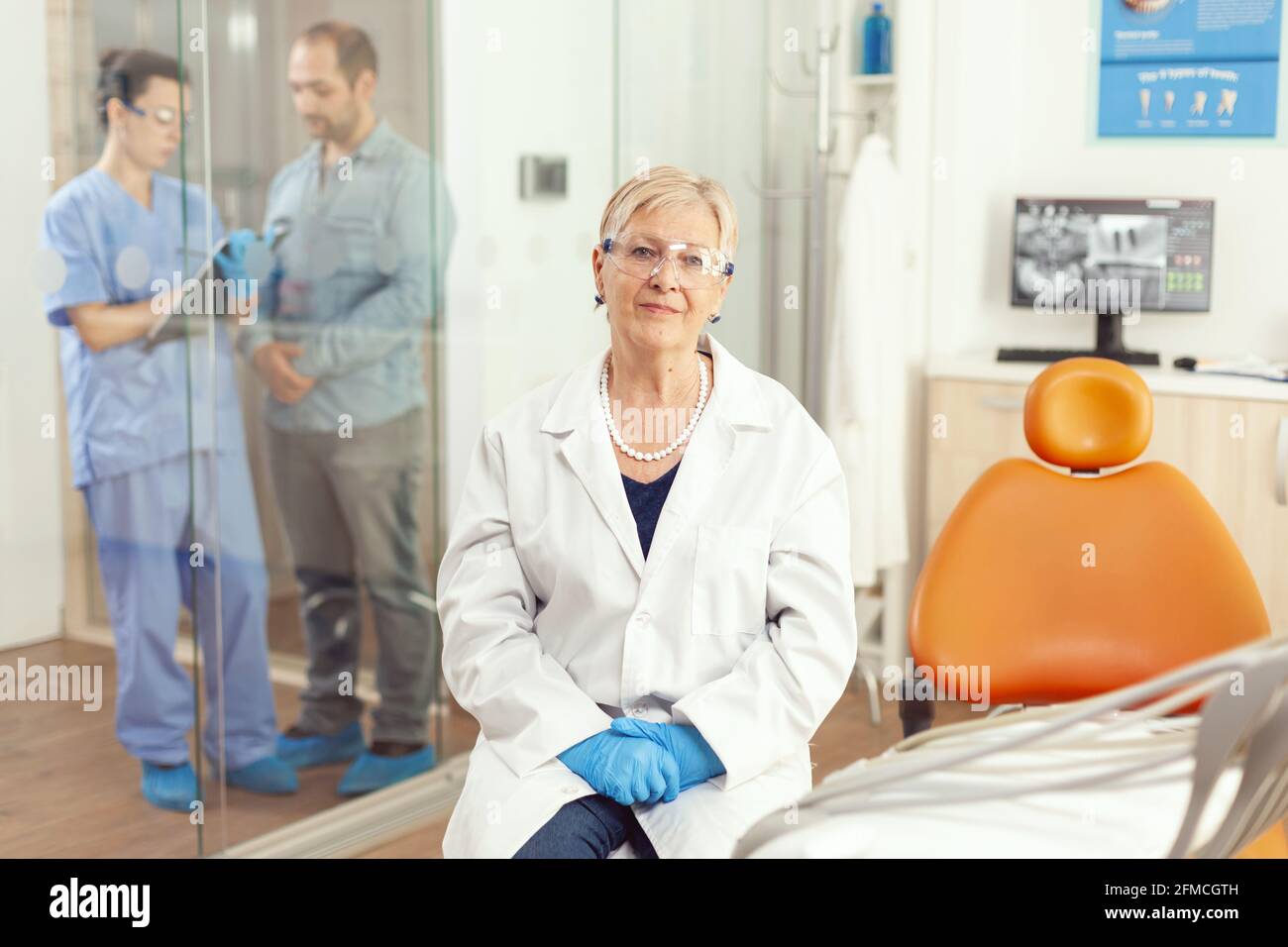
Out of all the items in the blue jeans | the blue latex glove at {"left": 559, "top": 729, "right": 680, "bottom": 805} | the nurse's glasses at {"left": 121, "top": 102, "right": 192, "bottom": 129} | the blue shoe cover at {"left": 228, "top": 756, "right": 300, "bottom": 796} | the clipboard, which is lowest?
the blue shoe cover at {"left": 228, "top": 756, "right": 300, "bottom": 796}

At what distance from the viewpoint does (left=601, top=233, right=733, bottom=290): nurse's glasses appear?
1.78 metres

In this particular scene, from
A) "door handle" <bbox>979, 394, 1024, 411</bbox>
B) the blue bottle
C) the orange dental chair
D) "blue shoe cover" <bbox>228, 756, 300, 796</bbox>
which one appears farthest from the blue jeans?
the blue bottle

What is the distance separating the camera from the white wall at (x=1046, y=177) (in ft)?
12.3

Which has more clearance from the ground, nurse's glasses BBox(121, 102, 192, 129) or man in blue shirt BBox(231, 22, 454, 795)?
nurse's glasses BBox(121, 102, 192, 129)

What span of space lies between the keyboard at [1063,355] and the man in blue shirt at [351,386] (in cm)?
163

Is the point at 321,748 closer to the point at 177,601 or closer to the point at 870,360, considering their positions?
the point at 177,601

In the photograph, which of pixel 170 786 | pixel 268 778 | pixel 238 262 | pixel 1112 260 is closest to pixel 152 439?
pixel 238 262

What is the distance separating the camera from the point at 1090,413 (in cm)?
213

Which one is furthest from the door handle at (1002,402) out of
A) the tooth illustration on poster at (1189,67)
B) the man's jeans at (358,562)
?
the man's jeans at (358,562)

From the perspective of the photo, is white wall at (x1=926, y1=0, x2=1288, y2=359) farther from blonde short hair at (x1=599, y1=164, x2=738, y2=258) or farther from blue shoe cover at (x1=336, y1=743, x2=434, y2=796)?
blonde short hair at (x1=599, y1=164, x2=738, y2=258)

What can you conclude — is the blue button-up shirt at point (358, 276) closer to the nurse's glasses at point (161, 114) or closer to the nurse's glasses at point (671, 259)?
the nurse's glasses at point (161, 114)

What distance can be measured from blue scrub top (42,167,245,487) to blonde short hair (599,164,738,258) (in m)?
0.97
